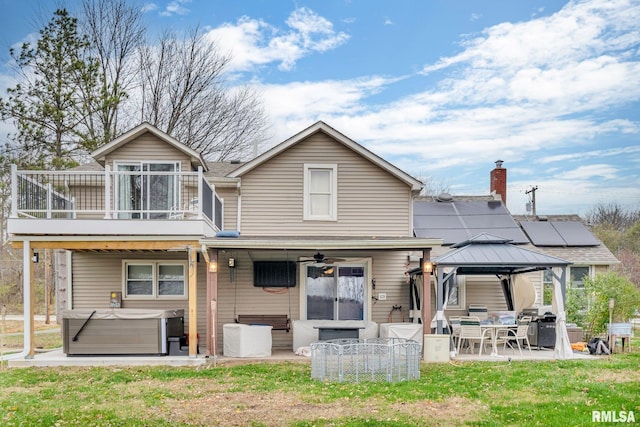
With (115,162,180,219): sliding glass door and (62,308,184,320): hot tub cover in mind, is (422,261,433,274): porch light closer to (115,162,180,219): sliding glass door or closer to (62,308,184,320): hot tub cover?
(62,308,184,320): hot tub cover

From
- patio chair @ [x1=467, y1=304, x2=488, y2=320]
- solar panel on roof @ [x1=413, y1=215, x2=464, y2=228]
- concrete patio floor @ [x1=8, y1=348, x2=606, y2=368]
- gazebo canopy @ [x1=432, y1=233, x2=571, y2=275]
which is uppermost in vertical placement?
solar panel on roof @ [x1=413, y1=215, x2=464, y2=228]

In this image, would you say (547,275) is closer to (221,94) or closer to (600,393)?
(600,393)

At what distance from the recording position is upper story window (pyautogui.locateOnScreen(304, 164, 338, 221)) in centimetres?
1420

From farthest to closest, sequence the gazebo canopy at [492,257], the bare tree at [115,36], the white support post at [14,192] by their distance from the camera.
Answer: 1. the bare tree at [115,36]
2. the gazebo canopy at [492,257]
3. the white support post at [14,192]

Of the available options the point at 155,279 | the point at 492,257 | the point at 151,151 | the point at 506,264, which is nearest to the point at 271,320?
the point at 155,279

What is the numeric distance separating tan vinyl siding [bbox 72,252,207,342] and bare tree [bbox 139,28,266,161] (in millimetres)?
12237

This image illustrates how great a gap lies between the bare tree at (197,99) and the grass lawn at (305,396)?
16809 mm

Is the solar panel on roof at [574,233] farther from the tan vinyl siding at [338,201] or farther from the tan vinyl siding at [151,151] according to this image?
the tan vinyl siding at [151,151]

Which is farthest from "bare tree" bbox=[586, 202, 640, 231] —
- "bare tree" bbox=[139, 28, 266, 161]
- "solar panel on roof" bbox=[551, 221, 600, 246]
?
"bare tree" bbox=[139, 28, 266, 161]

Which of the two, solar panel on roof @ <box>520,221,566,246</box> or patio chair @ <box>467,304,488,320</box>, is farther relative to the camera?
solar panel on roof @ <box>520,221,566,246</box>

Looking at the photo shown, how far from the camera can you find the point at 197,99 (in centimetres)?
2616

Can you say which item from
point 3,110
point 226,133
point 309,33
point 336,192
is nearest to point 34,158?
point 3,110

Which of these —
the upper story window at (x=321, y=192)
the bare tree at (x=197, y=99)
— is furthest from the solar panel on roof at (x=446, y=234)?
the bare tree at (x=197, y=99)

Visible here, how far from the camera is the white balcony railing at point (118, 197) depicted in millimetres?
11117
